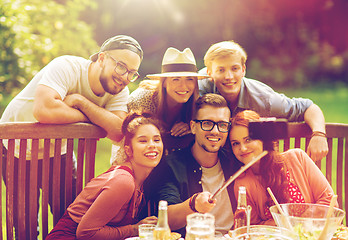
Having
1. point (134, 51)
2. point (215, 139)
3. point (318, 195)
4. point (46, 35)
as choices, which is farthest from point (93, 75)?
point (46, 35)

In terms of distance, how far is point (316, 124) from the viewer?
11.2 ft

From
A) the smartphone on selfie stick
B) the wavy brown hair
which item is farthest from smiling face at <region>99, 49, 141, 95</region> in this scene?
the smartphone on selfie stick

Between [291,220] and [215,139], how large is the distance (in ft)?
3.28

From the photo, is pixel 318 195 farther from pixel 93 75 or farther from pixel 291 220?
pixel 93 75

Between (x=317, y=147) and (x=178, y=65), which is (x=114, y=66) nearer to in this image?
(x=178, y=65)

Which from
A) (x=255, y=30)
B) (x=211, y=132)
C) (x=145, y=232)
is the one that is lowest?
(x=145, y=232)

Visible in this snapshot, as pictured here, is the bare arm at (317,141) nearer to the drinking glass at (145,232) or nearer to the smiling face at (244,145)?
the smiling face at (244,145)

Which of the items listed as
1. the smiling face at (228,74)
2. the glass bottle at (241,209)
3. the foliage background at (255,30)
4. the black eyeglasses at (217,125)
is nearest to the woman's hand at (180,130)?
the black eyeglasses at (217,125)

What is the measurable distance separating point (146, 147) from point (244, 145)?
2.21 feet

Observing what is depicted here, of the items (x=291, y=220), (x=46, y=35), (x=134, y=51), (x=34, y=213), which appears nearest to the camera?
(x=291, y=220)

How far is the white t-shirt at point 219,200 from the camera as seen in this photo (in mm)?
3049

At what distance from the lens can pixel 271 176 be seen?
2957mm

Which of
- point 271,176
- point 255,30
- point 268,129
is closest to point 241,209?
point 271,176

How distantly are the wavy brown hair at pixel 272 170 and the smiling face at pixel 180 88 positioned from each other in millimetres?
451
